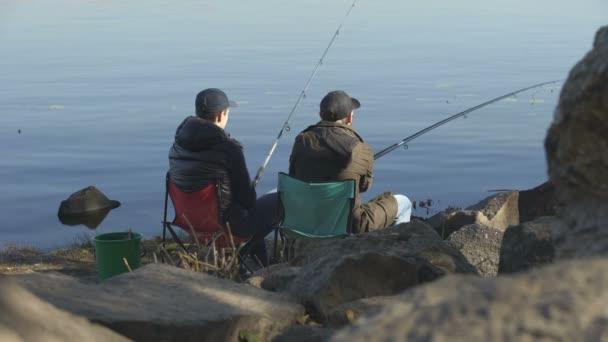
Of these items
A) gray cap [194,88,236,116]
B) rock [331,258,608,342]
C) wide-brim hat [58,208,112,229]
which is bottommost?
wide-brim hat [58,208,112,229]

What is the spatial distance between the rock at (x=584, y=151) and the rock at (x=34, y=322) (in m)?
1.09

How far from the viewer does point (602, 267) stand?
1430 mm

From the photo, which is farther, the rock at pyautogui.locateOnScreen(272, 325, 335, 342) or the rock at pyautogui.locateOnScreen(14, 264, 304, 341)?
the rock at pyautogui.locateOnScreen(272, 325, 335, 342)

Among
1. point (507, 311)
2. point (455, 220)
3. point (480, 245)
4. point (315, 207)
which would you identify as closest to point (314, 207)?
point (315, 207)

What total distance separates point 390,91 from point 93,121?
15.4 ft

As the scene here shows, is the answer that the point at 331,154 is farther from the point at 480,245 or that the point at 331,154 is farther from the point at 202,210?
the point at 480,245

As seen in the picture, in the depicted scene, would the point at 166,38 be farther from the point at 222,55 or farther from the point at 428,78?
the point at 428,78

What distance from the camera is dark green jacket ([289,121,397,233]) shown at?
19.7 ft

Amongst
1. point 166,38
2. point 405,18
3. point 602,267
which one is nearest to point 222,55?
point 166,38

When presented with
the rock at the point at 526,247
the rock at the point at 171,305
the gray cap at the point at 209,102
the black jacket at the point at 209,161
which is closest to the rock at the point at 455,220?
the black jacket at the point at 209,161

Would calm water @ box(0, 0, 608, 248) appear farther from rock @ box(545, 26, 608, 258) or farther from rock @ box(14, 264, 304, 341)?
rock @ box(545, 26, 608, 258)

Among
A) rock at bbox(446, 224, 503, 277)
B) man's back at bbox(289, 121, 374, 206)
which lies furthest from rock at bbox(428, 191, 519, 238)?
rock at bbox(446, 224, 503, 277)

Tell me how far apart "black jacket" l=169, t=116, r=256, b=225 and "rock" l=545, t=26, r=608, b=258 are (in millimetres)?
3710

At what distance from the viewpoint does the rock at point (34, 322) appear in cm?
221
